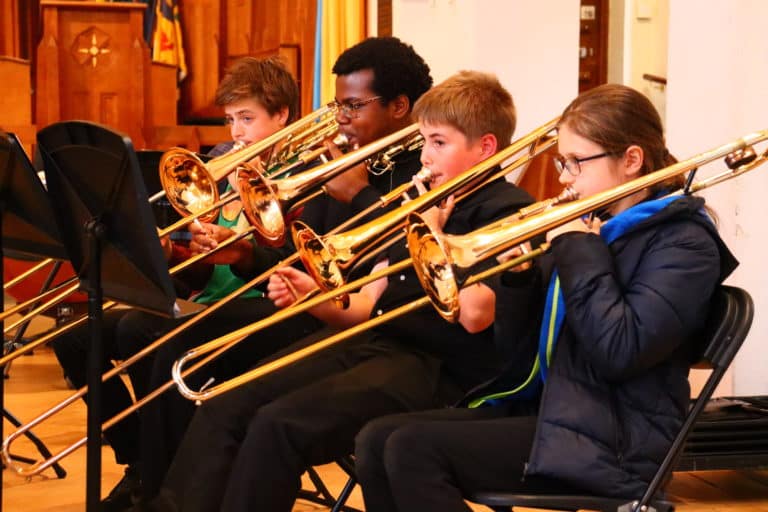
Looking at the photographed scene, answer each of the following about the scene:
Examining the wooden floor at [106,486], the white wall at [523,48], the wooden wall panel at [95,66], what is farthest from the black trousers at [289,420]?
the wooden wall panel at [95,66]

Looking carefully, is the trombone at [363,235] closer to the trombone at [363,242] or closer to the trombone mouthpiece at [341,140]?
the trombone at [363,242]

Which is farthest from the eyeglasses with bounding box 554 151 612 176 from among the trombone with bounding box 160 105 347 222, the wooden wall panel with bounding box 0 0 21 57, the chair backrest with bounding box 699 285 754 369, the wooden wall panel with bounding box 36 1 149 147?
the wooden wall panel with bounding box 0 0 21 57

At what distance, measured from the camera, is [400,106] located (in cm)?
318

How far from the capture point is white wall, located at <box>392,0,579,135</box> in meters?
4.63

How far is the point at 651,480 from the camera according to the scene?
74.9 inches

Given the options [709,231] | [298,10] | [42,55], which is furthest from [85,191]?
[298,10]

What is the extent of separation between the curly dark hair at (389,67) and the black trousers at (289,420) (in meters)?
0.87

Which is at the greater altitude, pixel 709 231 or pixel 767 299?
pixel 709 231

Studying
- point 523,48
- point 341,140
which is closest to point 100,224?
point 341,140

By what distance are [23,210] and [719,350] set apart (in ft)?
4.88

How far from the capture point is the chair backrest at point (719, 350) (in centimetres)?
187

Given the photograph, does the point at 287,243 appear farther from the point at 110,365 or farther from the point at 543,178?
the point at 543,178

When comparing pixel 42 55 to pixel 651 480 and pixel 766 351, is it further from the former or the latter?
pixel 651 480

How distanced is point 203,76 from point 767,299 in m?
6.12
